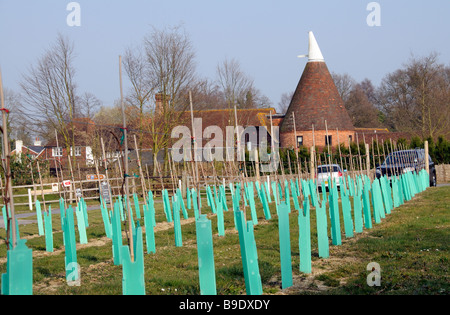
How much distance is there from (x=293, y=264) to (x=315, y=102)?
3834cm

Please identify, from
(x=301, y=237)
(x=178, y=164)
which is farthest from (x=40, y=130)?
(x=301, y=237)

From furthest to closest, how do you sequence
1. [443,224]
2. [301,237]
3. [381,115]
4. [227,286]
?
[381,115], [443,224], [301,237], [227,286]

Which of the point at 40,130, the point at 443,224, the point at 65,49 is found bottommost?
the point at 443,224

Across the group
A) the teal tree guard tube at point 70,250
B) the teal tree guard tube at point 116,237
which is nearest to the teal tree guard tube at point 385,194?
the teal tree guard tube at point 116,237

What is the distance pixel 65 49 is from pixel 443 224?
84.9 ft

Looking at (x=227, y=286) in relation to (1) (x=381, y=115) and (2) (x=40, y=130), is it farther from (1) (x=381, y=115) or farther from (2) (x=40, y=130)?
(1) (x=381, y=115)

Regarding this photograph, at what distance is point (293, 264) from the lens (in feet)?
26.2

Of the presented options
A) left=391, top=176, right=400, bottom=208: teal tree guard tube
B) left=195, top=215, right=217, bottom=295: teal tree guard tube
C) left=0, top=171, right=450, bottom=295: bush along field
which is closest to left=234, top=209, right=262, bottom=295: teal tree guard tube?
left=0, top=171, right=450, bottom=295: bush along field

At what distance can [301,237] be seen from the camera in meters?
7.39

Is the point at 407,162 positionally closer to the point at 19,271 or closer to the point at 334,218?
the point at 334,218

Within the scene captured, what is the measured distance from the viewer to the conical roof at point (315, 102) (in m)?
44.5

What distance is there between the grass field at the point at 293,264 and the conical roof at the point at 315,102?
105 ft
